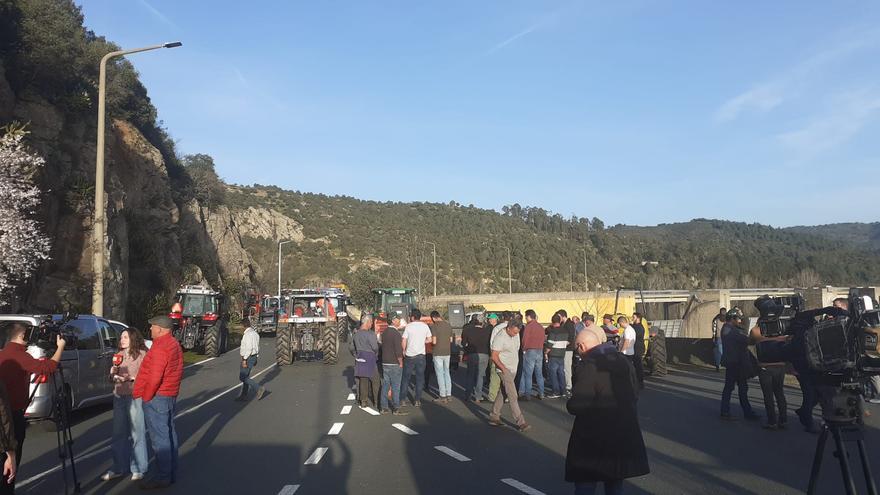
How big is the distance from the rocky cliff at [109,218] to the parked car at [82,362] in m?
4.56

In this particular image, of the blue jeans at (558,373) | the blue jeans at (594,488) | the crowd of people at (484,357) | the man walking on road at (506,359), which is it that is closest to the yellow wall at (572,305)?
the crowd of people at (484,357)

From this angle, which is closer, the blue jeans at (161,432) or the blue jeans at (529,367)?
the blue jeans at (161,432)

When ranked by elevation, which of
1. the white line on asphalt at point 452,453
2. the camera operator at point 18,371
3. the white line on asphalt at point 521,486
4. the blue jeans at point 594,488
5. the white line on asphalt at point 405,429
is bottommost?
the white line on asphalt at point 405,429

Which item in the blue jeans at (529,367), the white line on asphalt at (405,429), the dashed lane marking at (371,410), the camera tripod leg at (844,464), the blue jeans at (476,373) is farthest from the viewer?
the blue jeans at (476,373)

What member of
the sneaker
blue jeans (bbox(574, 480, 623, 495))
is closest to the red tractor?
the sneaker

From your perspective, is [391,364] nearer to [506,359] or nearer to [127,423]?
[506,359]

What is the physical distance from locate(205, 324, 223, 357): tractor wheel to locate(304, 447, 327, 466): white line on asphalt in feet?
64.1

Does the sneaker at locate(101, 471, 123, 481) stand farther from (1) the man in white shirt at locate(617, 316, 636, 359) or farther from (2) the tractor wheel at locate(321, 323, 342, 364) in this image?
(2) the tractor wheel at locate(321, 323, 342, 364)

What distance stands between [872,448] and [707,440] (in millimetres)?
1972

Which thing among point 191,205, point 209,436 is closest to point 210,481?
point 209,436

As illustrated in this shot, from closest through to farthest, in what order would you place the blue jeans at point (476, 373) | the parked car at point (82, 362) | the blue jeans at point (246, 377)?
the parked car at point (82, 362), the blue jeans at point (476, 373), the blue jeans at point (246, 377)

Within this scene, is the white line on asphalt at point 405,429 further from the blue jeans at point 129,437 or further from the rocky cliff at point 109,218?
the rocky cliff at point 109,218

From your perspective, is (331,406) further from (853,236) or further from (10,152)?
(853,236)

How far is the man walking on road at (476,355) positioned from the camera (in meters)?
14.2
